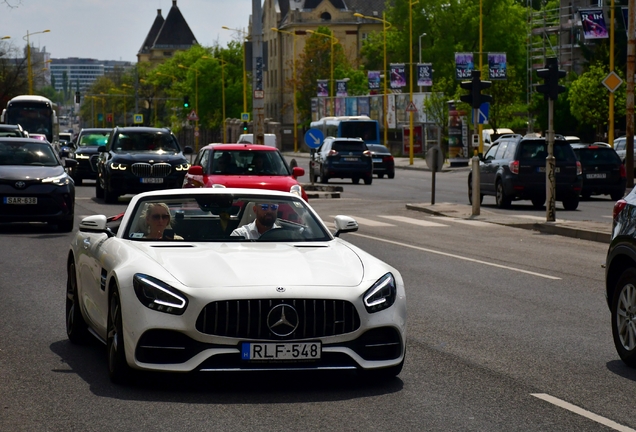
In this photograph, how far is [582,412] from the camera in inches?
273

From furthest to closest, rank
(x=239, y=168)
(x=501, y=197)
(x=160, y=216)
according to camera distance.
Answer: (x=501, y=197) < (x=239, y=168) < (x=160, y=216)

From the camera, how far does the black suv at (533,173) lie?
99.1 feet

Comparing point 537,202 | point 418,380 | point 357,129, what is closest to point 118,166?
point 537,202

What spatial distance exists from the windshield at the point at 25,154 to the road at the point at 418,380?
25.0 feet

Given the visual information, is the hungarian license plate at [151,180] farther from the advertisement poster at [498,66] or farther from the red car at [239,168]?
the advertisement poster at [498,66]

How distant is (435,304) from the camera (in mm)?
12039

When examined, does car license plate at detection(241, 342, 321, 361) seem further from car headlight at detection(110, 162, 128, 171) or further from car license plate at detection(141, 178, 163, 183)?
car headlight at detection(110, 162, 128, 171)

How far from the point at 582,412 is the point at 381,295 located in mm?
1358

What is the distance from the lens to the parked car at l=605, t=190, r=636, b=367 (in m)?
8.47

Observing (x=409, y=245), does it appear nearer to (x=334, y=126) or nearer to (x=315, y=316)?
(x=315, y=316)

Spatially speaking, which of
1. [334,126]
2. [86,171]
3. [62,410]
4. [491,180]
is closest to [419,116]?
[334,126]

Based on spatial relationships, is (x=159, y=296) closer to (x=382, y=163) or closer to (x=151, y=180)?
(x=151, y=180)

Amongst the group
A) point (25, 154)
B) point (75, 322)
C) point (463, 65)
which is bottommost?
point (75, 322)

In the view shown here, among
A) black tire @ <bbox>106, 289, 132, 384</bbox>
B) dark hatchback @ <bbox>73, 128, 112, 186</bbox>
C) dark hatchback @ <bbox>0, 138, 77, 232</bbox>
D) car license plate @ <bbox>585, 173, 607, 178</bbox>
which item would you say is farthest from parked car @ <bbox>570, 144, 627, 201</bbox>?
black tire @ <bbox>106, 289, 132, 384</bbox>
